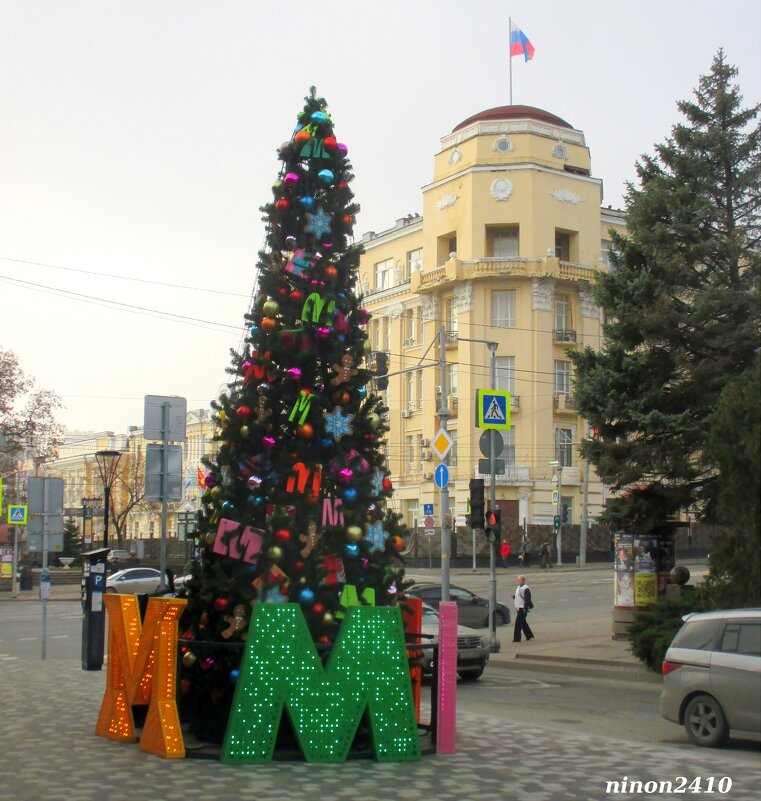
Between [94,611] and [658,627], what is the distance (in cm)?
975

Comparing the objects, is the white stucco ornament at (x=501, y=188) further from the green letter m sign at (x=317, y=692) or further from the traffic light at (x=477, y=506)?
the green letter m sign at (x=317, y=692)

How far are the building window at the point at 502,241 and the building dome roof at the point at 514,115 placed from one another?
610 cm

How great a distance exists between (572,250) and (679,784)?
190ft

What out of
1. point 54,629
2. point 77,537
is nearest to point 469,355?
point 77,537

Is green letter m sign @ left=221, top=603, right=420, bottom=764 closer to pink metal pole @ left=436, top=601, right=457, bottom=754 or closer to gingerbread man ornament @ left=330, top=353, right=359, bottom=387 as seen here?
pink metal pole @ left=436, top=601, right=457, bottom=754

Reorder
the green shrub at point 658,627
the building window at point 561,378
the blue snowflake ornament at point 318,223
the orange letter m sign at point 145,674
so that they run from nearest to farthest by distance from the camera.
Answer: the orange letter m sign at point 145,674, the blue snowflake ornament at point 318,223, the green shrub at point 658,627, the building window at point 561,378

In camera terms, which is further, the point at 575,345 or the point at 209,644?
the point at 575,345

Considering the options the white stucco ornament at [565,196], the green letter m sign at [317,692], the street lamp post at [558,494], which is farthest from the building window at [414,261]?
the green letter m sign at [317,692]

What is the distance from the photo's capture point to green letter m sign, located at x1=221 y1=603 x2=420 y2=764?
31.4ft

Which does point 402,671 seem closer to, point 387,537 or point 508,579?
point 387,537

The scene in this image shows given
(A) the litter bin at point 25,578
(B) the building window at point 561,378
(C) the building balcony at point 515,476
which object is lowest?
(A) the litter bin at point 25,578

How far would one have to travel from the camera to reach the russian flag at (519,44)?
62.2 metres

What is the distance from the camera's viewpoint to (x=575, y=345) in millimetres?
64500

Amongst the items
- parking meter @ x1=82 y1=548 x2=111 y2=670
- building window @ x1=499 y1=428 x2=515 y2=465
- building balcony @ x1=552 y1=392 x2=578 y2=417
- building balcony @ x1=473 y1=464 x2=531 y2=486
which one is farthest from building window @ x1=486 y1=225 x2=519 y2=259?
parking meter @ x1=82 y1=548 x2=111 y2=670
